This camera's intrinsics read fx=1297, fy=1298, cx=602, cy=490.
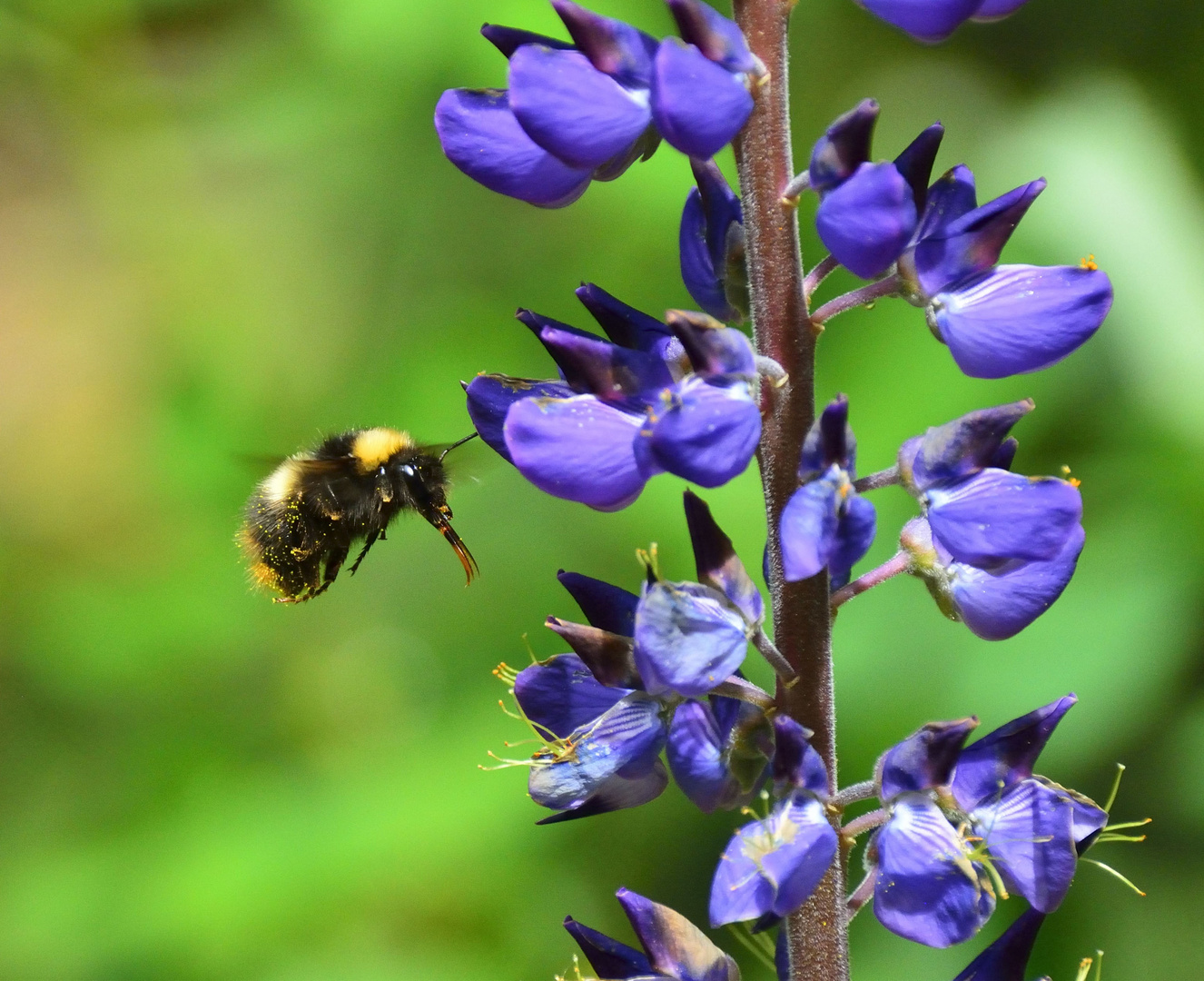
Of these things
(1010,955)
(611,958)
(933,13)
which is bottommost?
(611,958)

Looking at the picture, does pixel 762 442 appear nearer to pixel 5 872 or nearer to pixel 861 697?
pixel 861 697

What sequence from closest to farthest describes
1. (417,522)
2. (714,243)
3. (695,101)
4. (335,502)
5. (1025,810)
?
(695,101), (1025,810), (714,243), (335,502), (417,522)

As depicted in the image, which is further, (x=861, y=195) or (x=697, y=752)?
(x=697, y=752)

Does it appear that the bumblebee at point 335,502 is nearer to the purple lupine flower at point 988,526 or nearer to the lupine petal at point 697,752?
the lupine petal at point 697,752

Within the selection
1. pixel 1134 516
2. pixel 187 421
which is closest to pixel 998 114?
pixel 1134 516

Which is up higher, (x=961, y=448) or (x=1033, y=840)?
(x=961, y=448)

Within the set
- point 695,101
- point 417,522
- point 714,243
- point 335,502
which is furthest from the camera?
point 417,522

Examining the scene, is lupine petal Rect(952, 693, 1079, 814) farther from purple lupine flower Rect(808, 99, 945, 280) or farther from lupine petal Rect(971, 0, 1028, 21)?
lupine petal Rect(971, 0, 1028, 21)

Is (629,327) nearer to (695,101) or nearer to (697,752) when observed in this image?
(695,101)

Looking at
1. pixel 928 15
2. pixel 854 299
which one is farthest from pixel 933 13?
pixel 854 299
